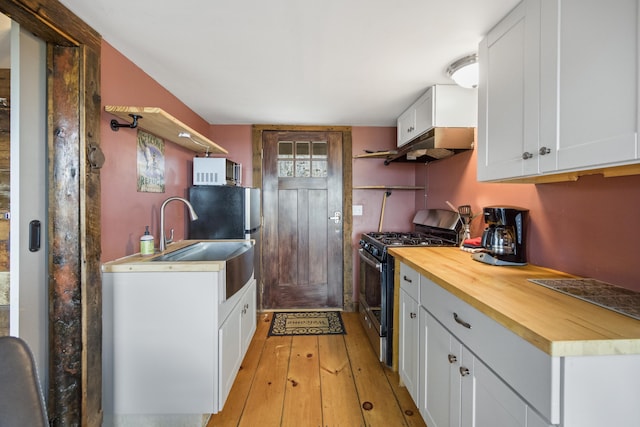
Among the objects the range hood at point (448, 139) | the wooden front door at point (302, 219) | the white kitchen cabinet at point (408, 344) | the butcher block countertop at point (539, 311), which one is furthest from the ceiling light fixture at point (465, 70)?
the wooden front door at point (302, 219)

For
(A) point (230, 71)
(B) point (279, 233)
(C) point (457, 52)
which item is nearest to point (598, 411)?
(C) point (457, 52)

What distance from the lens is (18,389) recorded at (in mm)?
653

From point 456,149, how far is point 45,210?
267 cm

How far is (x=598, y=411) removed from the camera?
2.36 ft

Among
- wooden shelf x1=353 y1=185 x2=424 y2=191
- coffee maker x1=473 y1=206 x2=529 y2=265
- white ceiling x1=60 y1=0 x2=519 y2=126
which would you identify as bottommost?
coffee maker x1=473 y1=206 x2=529 y2=265

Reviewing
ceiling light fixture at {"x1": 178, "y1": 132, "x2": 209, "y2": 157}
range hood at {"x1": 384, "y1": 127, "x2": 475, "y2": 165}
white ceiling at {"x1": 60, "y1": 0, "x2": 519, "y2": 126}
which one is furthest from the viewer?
range hood at {"x1": 384, "y1": 127, "x2": 475, "y2": 165}

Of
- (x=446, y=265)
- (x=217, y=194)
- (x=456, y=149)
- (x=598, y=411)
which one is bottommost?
(x=598, y=411)

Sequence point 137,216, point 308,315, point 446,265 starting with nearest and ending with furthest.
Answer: point 446,265, point 137,216, point 308,315

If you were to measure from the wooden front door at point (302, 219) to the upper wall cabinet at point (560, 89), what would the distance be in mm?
1944

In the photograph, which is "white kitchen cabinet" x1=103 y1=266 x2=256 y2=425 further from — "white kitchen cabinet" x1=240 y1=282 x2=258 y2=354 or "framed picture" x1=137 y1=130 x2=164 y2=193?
"framed picture" x1=137 y1=130 x2=164 y2=193

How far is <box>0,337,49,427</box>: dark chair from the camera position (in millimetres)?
637

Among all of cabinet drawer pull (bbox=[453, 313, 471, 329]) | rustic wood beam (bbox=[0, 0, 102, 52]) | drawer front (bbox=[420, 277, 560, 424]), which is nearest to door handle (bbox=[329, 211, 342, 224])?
drawer front (bbox=[420, 277, 560, 424])

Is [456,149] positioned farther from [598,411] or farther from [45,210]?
[45,210]

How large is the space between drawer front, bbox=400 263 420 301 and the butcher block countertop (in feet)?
0.49
